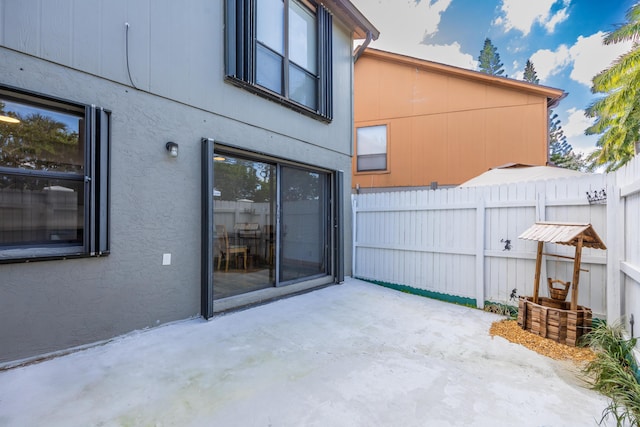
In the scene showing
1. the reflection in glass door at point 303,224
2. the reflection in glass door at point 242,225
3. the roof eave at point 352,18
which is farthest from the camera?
the roof eave at point 352,18

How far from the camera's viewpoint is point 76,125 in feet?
9.55

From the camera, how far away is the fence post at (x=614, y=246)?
310 cm

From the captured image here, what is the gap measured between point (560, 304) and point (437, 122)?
6.63 m

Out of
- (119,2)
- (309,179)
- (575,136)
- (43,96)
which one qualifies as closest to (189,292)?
(43,96)

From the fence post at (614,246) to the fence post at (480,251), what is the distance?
4.65 ft

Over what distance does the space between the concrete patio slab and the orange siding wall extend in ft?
20.3

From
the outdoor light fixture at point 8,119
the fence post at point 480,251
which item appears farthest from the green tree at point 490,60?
the outdoor light fixture at point 8,119

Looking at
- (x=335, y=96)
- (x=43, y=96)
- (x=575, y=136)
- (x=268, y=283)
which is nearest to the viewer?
(x=43, y=96)

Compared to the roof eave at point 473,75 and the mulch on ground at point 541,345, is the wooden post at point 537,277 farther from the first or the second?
the roof eave at point 473,75

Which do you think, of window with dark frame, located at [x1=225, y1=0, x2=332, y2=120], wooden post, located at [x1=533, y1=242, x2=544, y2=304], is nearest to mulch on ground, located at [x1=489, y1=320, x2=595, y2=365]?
wooden post, located at [x1=533, y1=242, x2=544, y2=304]

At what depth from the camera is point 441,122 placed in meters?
8.73

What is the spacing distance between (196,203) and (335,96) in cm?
383

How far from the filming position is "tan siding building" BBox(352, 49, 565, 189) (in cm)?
799

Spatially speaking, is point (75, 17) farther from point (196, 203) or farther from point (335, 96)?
point (335, 96)
